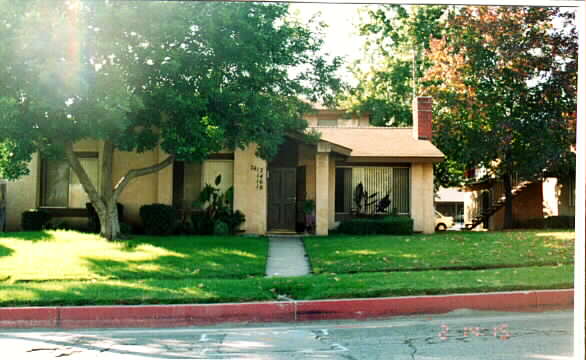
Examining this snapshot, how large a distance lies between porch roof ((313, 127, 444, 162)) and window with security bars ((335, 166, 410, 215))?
808mm

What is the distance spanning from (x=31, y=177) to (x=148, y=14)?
30.9 feet

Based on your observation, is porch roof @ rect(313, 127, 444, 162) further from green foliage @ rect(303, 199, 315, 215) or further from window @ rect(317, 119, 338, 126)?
window @ rect(317, 119, 338, 126)

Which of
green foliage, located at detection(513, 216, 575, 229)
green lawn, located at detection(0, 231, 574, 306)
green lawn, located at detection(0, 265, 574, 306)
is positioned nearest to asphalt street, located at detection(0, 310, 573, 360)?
green lawn, located at detection(0, 265, 574, 306)

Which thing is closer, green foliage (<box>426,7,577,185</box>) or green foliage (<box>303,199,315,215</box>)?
green foliage (<box>303,199,315,215</box>)

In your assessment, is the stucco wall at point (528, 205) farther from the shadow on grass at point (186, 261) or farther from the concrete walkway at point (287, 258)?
the shadow on grass at point (186, 261)

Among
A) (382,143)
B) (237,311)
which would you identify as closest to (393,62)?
(382,143)

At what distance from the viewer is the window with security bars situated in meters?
23.1

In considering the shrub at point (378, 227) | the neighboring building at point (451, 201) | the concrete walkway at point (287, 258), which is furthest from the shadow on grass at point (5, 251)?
the neighboring building at point (451, 201)

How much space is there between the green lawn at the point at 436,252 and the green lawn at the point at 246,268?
0.08ft

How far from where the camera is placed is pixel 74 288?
1069cm

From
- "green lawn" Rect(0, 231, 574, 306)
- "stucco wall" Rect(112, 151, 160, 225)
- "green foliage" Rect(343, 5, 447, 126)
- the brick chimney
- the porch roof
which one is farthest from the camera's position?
"green foliage" Rect(343, 5, 447, 126)

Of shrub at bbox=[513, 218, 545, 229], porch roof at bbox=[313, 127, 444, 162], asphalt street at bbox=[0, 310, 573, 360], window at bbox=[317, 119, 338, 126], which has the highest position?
window at bbox=[317, 119, 338, 126]

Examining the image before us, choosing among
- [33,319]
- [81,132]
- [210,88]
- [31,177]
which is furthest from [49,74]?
[31,177]

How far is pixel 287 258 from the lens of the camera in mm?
15195
